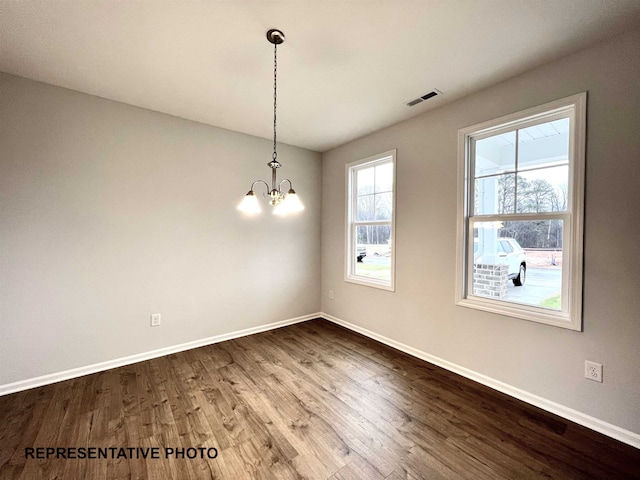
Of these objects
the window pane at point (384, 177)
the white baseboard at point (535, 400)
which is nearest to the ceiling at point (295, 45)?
the window pane at point (384, 177)

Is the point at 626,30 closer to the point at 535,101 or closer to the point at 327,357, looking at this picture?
the point at 535,101

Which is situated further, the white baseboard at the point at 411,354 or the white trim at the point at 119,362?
the white trim at the point at 119,362

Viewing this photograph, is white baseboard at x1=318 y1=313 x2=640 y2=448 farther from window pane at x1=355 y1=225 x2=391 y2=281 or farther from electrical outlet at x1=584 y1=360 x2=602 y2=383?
window pane at x1=355 y1=225 x2=391 y2=281

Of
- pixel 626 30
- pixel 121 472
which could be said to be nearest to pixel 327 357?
pixel 121 472

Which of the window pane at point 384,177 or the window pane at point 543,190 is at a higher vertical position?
the window pane at point 384,177

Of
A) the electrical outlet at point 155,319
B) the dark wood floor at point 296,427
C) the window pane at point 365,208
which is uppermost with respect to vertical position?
the window pane at point 365,208

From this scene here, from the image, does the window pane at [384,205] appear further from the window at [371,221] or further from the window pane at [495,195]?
the window pane at [495,195]

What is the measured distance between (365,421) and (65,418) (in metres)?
2.21

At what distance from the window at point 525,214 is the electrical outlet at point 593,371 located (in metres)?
0.25

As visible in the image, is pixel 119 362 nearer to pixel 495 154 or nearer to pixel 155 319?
pixel 155 319

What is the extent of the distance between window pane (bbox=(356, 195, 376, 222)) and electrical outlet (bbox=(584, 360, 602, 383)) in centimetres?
243

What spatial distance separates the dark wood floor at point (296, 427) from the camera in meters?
1.55

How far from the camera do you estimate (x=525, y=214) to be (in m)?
2.24

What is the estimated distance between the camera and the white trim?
7.56ft
